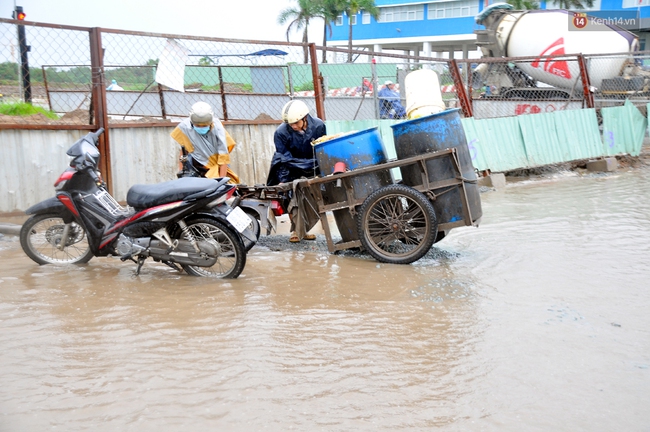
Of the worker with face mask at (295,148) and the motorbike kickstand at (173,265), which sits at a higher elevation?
the worker with face mask at (295,148)

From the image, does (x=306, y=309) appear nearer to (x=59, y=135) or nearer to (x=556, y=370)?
(x=556, y=370)

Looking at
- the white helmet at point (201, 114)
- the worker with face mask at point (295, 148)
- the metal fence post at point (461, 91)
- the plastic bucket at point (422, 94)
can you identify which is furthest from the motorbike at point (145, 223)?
the metal fence post at point (461, 91)

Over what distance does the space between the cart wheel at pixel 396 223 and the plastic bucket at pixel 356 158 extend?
0.19m

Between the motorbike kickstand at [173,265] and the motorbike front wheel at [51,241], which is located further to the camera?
the motorbike front wheel at [51,241]

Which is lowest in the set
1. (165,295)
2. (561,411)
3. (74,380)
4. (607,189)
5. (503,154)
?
(561,411)

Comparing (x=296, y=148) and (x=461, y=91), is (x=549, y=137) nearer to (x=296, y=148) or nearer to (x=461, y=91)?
(x=461, y=91)

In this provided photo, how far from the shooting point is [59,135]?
269 inches

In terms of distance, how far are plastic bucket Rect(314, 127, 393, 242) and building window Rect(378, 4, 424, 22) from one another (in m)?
48.7

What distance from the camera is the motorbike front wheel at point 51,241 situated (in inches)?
213

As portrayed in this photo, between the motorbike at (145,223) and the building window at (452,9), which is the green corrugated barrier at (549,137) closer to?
the motorbike at (145,223)

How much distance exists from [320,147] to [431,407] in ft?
11.0

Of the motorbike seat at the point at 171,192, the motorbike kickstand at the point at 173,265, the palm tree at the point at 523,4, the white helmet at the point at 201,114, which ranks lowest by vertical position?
the motorbike kickstand at the point at 173,265

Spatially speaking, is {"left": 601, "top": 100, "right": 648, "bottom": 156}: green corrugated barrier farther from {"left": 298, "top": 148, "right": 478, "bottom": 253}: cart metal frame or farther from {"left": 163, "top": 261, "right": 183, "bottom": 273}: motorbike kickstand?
{"left": 163, "top": 261, "right": 183, "bottom": 273}: motorbike kickstand

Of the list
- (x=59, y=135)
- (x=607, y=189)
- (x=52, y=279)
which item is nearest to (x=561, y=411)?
(x=52, y=279)
